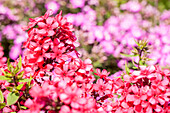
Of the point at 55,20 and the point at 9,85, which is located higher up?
A: the point at 55,20

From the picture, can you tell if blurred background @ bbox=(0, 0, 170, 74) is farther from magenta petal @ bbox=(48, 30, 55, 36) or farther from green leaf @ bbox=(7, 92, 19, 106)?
green leaf @ bbox=(7, 92, 19, 106)

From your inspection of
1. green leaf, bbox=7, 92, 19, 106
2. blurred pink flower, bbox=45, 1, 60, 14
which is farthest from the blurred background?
green leaf, bbox=7, 92, 19, 106

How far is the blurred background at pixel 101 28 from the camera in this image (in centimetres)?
196

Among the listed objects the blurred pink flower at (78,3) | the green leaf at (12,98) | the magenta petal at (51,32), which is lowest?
the green leaf at (12,98)

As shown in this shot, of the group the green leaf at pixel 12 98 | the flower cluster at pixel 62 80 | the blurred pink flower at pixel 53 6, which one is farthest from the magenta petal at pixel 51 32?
the blurred pink flower at pixel 53 6

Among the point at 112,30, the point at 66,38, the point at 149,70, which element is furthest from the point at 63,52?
the point at 112,30

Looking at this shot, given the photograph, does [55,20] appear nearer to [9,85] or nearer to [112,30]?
[9,85]

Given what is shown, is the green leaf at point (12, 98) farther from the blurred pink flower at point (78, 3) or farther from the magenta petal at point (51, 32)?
the blurred pink flower at point (78, 3)

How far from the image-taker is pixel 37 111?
2.26 feet

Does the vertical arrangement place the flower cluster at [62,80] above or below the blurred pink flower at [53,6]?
below

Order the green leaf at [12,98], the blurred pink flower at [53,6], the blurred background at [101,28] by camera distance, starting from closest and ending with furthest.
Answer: the green leaf at [12,98] < the blurred background at [101,28] < the blurred pink flower at [53,6]

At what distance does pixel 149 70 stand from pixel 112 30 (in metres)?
1.26

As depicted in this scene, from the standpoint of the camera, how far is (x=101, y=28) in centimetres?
214

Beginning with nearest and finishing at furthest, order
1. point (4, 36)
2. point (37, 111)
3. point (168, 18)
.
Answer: point (37, 111), point (4, 36), point (168, 18)
